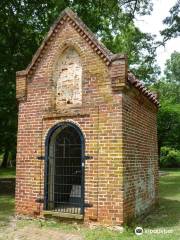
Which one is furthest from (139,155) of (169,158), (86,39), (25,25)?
(169,158)

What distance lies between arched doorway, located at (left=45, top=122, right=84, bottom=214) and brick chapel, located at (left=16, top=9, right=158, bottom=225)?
28mm

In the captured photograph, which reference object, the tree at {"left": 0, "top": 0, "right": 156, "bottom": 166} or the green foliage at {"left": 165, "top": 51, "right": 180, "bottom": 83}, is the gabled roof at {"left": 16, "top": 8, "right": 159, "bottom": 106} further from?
the green foliage at {"left": 165, "top": 51, "right": 180, "bottom": 83}

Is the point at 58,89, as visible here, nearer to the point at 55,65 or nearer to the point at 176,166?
the point at 55,65

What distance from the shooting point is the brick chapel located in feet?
29.0

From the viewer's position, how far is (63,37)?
10.1 m

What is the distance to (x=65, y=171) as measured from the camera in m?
10.9

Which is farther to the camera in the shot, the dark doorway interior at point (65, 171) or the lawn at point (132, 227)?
the dark doorway interior at point (65, 171)

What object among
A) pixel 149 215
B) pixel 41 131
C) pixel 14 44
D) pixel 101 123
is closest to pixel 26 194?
pixel 41 131

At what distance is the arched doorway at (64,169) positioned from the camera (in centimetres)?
964

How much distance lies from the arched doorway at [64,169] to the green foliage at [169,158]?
31.6m

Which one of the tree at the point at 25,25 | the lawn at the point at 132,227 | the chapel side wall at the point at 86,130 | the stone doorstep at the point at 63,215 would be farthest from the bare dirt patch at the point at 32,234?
the tree at the point at 25,25

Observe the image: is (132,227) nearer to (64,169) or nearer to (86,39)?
(64,169)

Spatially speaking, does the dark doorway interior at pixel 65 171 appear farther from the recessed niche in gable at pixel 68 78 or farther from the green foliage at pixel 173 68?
the green foliage at pixel 173 68

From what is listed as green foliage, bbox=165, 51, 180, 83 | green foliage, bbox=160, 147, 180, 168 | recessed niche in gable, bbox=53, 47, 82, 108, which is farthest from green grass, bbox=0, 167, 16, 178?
green foliage, bbox=165, 51, 180, 83
